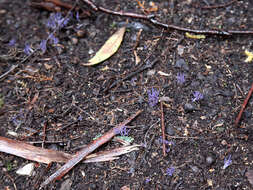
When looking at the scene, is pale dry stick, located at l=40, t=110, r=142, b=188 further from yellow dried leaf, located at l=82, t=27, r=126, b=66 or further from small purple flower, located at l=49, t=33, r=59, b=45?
small purple flower, located at l=49, t=33, r=59, b=45

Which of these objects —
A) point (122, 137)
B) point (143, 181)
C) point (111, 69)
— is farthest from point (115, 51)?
point (143, 181)

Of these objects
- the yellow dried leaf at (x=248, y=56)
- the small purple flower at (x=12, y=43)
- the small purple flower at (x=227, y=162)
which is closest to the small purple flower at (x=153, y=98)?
the small purple flower at (x=227, y=162)

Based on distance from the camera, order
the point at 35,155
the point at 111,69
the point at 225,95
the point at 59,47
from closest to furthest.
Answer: the point at 35,155
the point at 225,95
the point at 111,69
the point at 59,47

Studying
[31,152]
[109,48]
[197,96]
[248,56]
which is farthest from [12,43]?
[248,56]

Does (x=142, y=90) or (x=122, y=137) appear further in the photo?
(x=142, y=90)

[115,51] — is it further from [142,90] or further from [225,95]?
[225,95]

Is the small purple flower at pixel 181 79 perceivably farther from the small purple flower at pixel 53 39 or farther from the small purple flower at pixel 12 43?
the small purple flower at pixel 12 43
